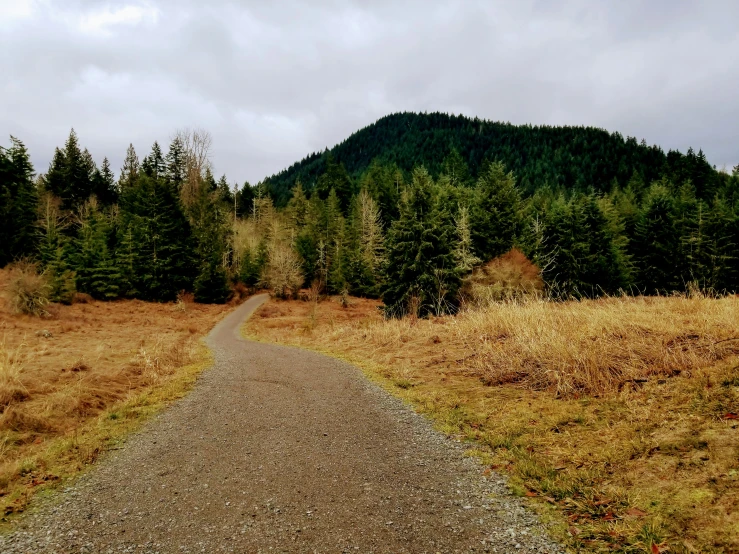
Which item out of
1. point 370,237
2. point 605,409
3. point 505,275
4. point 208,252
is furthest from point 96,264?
point 605,409

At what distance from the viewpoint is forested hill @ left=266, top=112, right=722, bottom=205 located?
9756 cm

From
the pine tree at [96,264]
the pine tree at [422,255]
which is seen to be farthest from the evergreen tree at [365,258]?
the pine tree at [96,264]

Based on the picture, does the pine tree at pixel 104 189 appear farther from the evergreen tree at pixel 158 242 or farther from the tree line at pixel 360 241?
the evergreen tree at pixel 158 242

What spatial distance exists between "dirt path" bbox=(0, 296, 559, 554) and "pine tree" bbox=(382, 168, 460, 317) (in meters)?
25.6

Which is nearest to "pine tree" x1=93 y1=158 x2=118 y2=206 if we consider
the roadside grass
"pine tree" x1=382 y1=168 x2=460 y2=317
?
"pine tree" x1=382 y1=168 x2=460 y2=317

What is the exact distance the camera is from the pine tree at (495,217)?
4256 centimetres

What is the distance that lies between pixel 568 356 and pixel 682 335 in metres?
1.87

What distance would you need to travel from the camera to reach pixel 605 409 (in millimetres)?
5457

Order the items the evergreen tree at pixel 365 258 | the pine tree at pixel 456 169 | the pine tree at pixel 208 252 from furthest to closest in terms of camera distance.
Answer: the pine tree at pixel 456 169 → the evergreen tree at pixel 365 258 → the pine tree at pixel 208 252

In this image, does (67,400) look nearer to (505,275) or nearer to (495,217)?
(505,275)

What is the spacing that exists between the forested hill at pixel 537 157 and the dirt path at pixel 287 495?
3297 inches

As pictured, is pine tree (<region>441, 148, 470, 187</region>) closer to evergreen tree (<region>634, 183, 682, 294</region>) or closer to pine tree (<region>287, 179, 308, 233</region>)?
pine tree (<region>287, 179, 308, 233</region>)

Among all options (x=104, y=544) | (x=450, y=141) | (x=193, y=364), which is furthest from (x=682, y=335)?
(x=450, y=141)

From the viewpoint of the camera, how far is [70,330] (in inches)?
944
